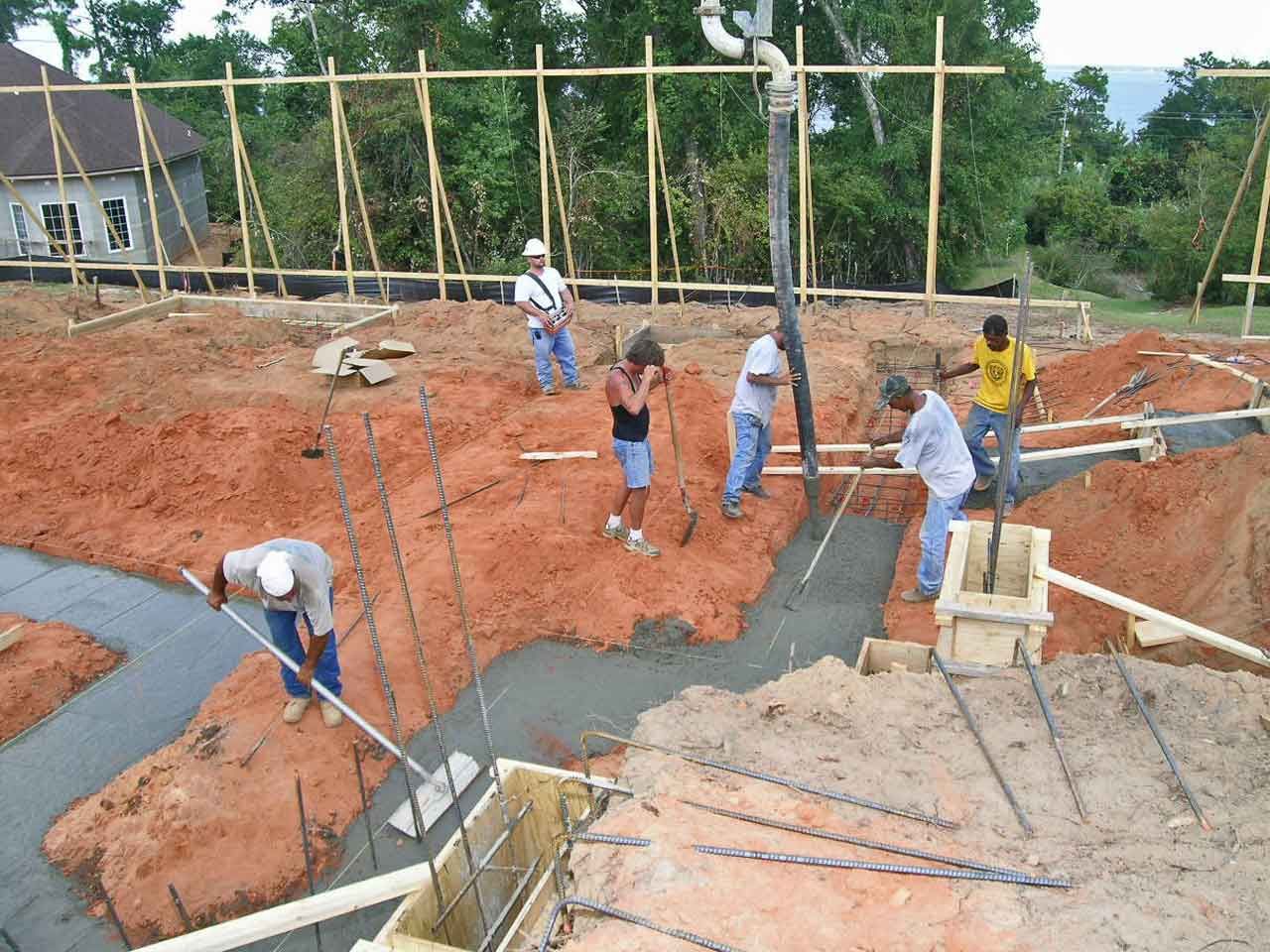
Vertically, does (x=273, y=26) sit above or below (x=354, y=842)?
above

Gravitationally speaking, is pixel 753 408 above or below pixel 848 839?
above

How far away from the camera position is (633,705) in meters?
5.72

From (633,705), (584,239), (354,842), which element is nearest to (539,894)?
(354,842)

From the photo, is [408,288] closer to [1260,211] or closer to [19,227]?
[1260,211]

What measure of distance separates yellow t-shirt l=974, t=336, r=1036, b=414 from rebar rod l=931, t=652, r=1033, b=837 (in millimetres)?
2931

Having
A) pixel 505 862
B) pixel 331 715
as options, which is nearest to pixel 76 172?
pixel 331 715

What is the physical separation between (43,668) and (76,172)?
67.0ft

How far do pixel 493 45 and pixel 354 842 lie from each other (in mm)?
21397

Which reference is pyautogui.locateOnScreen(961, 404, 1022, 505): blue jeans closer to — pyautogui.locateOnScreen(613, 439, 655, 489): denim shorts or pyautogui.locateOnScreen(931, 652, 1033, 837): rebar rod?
pyautogui.locateOnScreen(613, 439, 655, 489): denim shorts

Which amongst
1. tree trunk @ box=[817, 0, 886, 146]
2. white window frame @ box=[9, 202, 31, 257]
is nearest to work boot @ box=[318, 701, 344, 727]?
tree trunk @ box=[817, 0, 886, 146]

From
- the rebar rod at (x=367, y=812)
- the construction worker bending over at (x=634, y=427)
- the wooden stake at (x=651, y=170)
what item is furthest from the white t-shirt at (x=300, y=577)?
the wooden stake at (x=651, y=170)

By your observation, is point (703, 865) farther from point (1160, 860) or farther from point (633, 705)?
point (633, 705)

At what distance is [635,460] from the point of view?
686 centimetres

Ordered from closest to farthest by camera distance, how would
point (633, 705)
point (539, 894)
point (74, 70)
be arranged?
point (539, 894) → point (633, 705) → point (74, 70)
